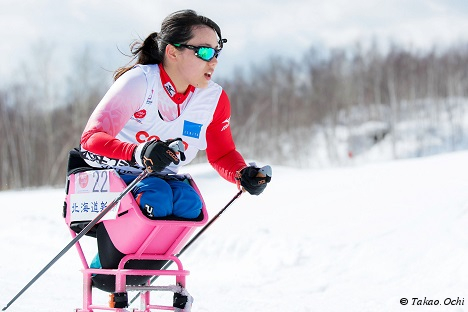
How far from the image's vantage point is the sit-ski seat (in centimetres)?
327

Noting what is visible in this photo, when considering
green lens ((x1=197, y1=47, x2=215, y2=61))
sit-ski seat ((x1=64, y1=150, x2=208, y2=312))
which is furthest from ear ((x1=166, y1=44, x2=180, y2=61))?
sit-ski seat ((x1=64, y1=150, x2=208, y2=312))

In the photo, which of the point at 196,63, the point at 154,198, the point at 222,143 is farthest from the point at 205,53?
the point at 154,198

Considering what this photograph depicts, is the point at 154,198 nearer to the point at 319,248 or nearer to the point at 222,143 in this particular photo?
the point at 222,143

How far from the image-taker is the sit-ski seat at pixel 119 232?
129 inches

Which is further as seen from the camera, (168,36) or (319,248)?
(319,248)

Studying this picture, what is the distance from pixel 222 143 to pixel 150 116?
0.51 meters

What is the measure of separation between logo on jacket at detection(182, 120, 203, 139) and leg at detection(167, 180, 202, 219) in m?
0.28

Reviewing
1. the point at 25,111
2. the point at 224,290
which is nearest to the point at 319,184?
the point at 224,290

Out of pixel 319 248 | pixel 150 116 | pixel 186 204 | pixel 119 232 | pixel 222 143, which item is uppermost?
pixel 150 116

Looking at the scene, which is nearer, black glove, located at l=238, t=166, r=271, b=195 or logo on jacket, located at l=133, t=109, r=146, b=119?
logo on jacket, located at l=133, t=109, r=146, b=119

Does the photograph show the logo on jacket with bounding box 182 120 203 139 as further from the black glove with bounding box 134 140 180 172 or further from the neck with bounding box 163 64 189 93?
the black glove with bounding box 134 140 180 172

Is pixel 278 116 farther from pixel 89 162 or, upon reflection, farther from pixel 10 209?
pixel 89 162

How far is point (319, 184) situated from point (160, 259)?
21.8ft

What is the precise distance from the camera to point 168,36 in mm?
3576
